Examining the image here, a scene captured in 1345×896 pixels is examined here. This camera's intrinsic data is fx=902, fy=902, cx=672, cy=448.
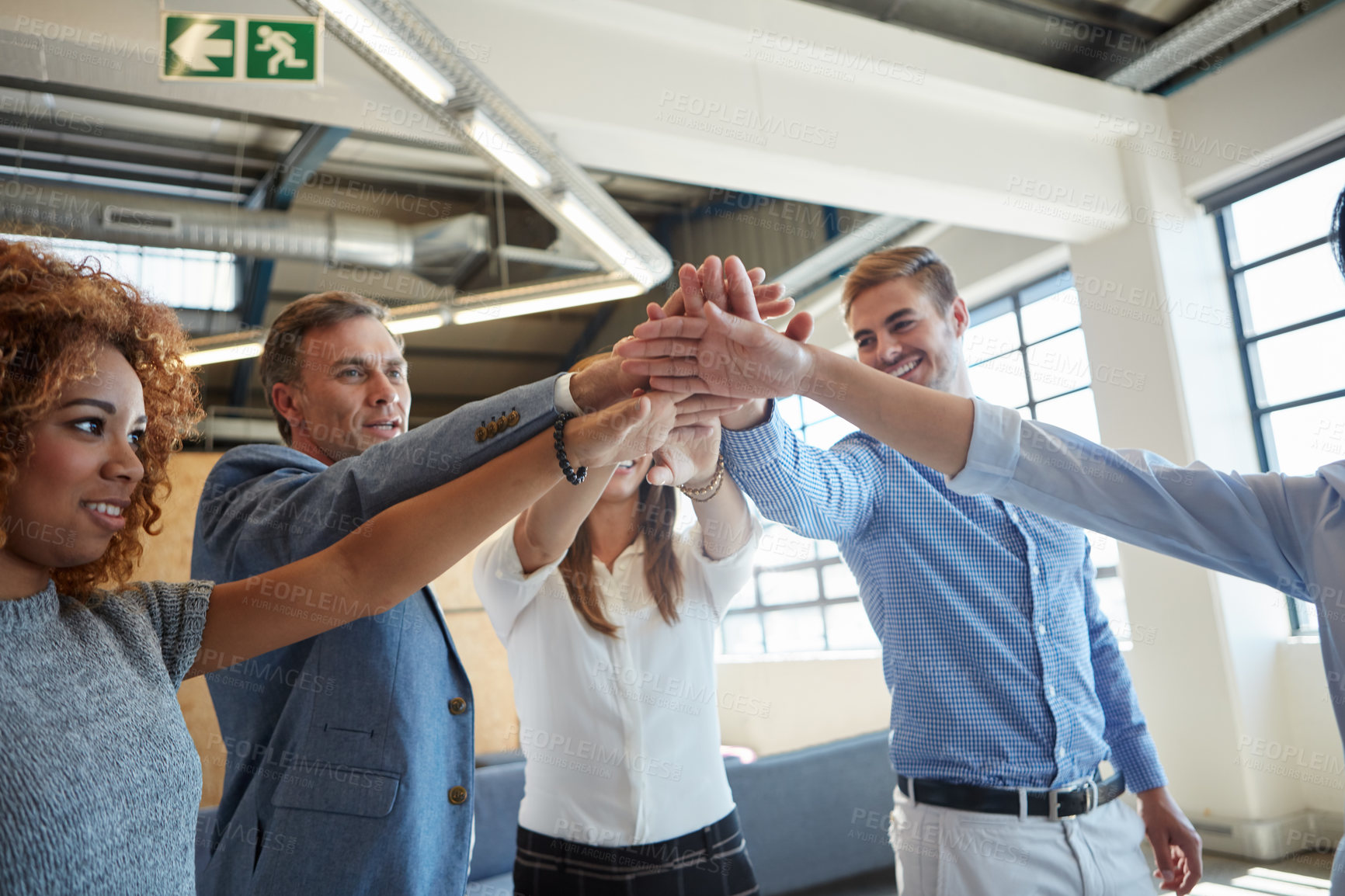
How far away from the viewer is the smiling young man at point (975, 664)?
1477 millimetres

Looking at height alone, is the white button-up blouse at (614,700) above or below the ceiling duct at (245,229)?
below

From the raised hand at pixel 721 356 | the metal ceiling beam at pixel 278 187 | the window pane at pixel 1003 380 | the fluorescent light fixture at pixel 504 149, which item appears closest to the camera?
the raised hand at pixel 721 356

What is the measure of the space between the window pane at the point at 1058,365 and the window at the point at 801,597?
1759mm

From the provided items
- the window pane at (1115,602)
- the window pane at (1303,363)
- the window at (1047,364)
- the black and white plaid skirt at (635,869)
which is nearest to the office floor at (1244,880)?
the window at (1047,364)

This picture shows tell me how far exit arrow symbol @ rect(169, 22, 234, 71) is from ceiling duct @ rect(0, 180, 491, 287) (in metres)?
2.08

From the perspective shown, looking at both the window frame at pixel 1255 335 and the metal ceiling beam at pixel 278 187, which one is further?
the metal ceiling beam at pixel 278 187

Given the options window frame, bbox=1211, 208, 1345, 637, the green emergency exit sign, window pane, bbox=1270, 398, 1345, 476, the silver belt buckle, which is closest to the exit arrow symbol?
the green emergency exit sign

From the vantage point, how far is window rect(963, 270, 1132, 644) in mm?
6145

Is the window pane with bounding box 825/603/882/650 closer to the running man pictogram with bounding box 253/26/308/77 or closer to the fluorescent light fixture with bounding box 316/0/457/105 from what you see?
the fluorescent light fixture with bounding box 316/0/457/105

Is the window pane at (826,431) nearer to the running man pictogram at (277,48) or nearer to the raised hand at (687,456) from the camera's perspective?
the running man pictogram at (277,48)

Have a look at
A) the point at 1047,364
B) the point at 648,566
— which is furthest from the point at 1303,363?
the point at 648,566

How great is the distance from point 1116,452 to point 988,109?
4.27 meters

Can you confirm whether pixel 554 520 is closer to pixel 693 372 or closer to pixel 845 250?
pixel 693 372

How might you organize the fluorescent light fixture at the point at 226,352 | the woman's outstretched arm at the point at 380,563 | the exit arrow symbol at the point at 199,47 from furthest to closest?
the fluorescent light fixture at the point at 226,352
the exit arrow symbol at the point at 199,47
the woman's outstretched arm at the point at 380,563
